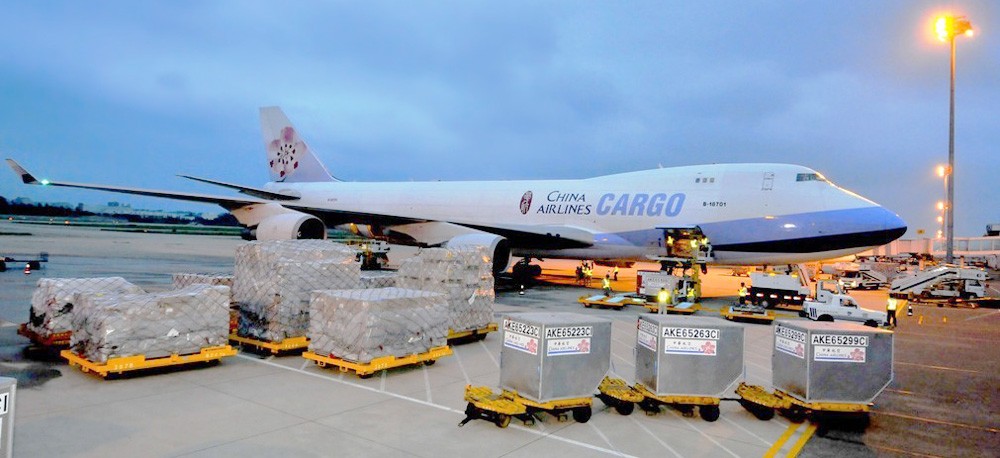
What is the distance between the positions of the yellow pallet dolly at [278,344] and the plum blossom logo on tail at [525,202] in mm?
14586

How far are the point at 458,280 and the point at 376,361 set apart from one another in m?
3.43

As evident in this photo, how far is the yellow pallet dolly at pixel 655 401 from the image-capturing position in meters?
7.67

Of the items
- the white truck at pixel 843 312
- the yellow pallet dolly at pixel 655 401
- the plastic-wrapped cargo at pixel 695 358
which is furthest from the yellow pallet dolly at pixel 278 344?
the white truck at pixel 843 312

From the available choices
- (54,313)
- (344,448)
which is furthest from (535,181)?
(344,448)

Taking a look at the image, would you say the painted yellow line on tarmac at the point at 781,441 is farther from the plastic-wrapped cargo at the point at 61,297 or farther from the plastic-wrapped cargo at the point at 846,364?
the plastic-wrapped cargo at the point at 61,297

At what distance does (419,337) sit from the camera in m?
9.93

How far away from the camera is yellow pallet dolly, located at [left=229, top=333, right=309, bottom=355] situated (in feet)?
34.9

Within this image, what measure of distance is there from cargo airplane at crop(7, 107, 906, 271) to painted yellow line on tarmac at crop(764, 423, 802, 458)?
12649mm

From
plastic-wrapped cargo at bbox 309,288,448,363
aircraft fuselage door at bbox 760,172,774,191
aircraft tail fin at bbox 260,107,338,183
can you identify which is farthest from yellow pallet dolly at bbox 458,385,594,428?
aircraft tail fin at bbox 260,107,338,183

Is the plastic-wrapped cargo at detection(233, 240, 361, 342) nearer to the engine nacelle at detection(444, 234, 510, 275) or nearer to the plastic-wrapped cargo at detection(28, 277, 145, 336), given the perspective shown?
the plastic-wrapped cargo at detection(28, 277, 145, 336)

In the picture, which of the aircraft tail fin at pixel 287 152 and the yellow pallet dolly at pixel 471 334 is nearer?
the yellow pallet dolly at pixel 471 334

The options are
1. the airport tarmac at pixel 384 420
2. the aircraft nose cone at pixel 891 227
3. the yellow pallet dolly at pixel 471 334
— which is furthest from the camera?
the aircraft nose cone at pixel 891 227

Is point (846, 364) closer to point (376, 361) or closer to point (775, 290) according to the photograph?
point (376, 361)

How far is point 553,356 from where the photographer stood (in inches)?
287
